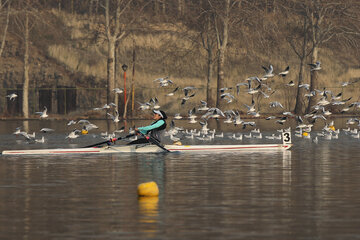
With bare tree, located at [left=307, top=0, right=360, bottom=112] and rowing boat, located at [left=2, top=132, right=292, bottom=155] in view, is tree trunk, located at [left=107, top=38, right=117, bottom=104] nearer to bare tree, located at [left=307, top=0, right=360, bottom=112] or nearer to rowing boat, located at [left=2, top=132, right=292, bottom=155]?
bare tree, located at [left=307, top=0, right=360, bottom=112]

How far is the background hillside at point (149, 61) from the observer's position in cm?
8844

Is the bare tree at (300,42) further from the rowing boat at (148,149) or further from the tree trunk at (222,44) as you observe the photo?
the rowing boat at (148,149)

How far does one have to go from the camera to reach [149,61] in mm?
95125

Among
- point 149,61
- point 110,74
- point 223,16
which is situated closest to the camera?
point 110,74

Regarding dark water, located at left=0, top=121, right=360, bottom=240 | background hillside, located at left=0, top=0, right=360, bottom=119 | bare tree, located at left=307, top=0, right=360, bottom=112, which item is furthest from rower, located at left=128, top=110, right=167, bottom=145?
background hillside, located at left=0, top=0, right=360, bottom=119

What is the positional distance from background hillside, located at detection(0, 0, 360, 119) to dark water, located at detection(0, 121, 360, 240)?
172 feet

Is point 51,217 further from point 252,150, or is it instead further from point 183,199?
point 252,150

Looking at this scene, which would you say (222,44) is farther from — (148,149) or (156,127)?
(156,127)

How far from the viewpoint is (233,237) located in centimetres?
1552

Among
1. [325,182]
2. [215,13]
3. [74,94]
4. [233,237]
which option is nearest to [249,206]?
[233,237]

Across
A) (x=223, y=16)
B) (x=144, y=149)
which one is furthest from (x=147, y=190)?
(x=223, y=16)

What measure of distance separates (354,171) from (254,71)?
227 ft

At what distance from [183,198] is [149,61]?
2947 inches

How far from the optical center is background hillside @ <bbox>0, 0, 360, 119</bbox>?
88.4m
